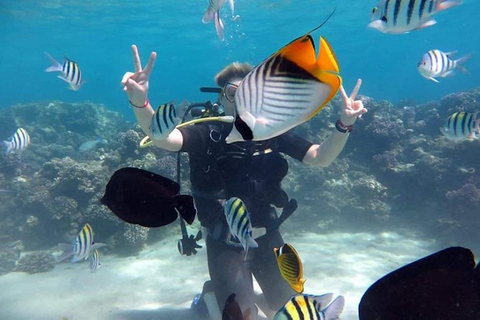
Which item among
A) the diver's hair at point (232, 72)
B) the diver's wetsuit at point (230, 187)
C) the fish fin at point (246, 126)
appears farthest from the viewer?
the diver's hair at point (232, 72)

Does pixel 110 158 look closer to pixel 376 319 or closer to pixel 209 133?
pixel 209 133

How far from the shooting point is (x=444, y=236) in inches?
332

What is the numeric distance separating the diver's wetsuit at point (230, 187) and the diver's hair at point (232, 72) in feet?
2.33

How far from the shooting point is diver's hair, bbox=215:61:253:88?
4.50 meters

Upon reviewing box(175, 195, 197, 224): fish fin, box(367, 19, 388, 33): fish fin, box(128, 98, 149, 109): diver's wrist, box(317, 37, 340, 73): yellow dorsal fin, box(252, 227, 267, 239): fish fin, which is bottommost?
box(252, 227, 267, 239): fish fin

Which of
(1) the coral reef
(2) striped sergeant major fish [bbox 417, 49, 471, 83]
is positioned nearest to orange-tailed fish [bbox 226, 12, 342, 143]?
(2) striped sergeant major fish [bbox 417, 49, 471, 83]

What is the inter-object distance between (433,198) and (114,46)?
179ft

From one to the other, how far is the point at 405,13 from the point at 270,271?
3661mm

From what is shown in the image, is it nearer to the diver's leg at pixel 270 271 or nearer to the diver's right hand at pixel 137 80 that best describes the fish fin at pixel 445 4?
the diver's right hand at pixel 137 80

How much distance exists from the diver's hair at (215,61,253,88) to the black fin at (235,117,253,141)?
3.53 meters

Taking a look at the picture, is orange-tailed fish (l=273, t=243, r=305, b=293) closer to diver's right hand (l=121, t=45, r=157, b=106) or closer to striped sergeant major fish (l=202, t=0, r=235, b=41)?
diver's right hand (l=121, t=45, r=157, b=106)

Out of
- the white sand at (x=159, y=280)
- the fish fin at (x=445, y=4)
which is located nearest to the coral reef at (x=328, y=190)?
the white sand at (x=159, y=280)

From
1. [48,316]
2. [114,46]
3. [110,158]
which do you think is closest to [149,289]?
[48,316]

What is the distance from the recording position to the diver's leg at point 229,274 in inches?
169
